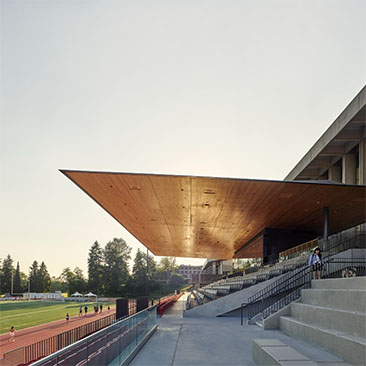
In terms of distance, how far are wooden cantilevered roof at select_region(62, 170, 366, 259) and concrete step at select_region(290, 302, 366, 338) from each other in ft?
22.2

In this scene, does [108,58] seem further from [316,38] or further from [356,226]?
[356,226]

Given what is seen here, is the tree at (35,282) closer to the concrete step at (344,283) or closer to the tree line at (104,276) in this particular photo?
the tree line at (104,276)

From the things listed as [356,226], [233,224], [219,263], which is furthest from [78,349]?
[219,263]

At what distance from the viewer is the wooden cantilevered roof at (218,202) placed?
18781 mm

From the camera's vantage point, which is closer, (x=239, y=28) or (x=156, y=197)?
(x=239, y=28)

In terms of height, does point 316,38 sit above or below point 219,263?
above

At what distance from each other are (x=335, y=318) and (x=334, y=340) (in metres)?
0.86

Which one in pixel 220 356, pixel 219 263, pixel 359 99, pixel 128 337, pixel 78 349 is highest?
pixel 359 99

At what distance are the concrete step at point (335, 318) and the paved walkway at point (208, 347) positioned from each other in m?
0.67

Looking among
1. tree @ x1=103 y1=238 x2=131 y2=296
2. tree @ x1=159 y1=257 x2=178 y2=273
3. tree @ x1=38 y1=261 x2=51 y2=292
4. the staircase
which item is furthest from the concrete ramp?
tree @ x1=159 y1=257 x2=178 y2=273

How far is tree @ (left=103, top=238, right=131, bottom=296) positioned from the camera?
422 feet

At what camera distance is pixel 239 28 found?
40.2 ft

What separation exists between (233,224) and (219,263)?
227 ft

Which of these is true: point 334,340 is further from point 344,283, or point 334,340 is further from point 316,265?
→ point 316,265
